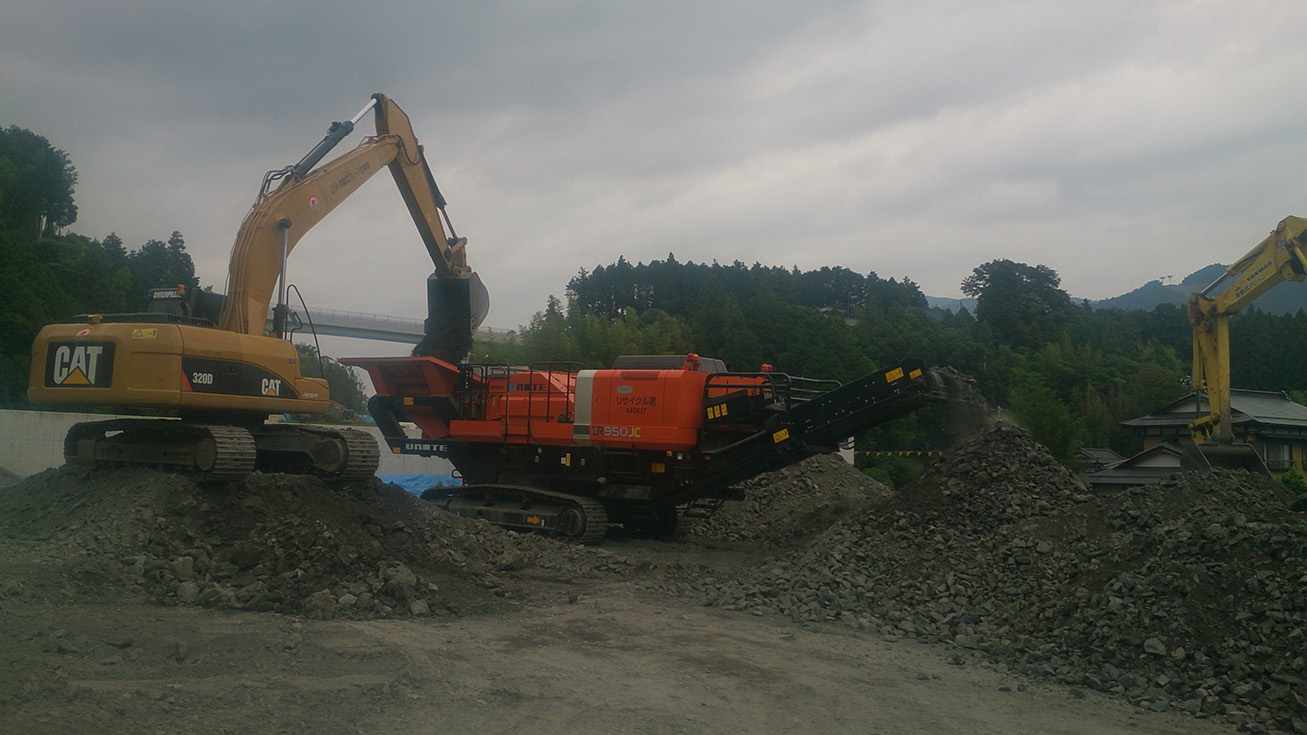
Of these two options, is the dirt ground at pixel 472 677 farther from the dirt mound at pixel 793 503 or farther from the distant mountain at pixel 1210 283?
the distant mountain at pixel 1210 283

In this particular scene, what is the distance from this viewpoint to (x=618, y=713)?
4.80 meters

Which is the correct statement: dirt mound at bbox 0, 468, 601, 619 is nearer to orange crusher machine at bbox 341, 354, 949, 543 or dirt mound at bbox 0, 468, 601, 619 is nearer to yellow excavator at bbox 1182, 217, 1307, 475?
orange crusher machine at bbox 341, 354, 949, 543

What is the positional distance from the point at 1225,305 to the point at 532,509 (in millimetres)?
11298

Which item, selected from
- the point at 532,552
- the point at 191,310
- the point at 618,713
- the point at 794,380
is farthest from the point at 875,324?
the point at 618,713

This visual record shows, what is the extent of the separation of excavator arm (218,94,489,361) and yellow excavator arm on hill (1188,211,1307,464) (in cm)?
1131

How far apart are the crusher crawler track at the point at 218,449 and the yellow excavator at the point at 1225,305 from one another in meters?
11.1

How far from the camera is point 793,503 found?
14.7 metres

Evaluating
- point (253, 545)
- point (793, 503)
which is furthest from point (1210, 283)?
point (253, 545)

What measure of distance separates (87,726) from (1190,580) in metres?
6.99

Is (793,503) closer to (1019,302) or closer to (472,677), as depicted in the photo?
(472,677)

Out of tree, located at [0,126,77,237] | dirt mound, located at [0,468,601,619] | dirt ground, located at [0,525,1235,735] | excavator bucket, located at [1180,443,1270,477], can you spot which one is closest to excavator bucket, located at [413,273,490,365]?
dirt mound, located at [0,468,601,619]

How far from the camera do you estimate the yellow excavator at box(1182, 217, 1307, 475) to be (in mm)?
13047

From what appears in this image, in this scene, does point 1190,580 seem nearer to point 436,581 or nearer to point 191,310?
point 436,581

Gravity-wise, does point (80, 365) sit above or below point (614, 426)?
above
